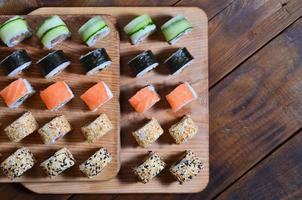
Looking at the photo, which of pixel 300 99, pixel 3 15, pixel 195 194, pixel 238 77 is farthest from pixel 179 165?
pixel 3 15

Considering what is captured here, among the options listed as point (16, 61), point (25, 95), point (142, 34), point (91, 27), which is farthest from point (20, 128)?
point (142, 34)

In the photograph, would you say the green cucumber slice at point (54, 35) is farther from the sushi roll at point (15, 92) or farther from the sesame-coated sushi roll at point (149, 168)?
the sesame-coated sushi roll at point (149, 168)

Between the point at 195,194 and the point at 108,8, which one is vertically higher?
the point at 108,8

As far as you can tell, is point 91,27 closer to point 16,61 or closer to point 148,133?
point 16,61

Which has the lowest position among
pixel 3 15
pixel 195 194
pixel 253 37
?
pixel 195 194

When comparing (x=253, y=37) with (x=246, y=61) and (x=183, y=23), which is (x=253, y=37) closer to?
(x=246, y=61)

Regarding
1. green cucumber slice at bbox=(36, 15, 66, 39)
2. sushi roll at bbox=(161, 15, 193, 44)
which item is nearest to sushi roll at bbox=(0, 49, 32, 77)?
green cucumber slice at bbox=(36, 15, 66, 39)
